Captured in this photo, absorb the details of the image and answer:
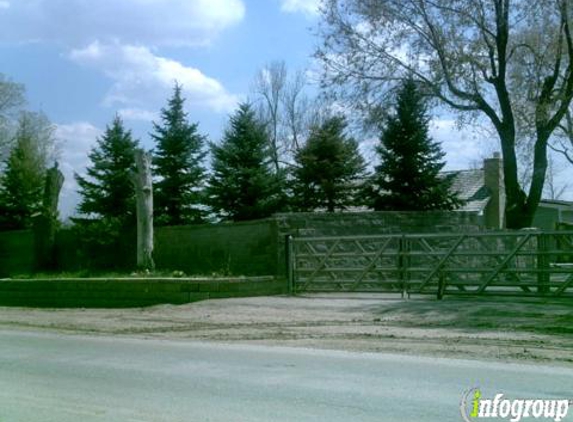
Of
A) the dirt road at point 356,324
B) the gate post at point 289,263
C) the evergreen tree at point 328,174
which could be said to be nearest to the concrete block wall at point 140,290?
the gate post at point 289,263

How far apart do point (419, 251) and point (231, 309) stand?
549 cm

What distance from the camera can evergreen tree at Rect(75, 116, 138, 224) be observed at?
28.8 meters

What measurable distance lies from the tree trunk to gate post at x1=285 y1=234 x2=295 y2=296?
4325mm

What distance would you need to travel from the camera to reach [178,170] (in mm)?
28531

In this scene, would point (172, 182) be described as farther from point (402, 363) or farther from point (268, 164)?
point (402, 363)

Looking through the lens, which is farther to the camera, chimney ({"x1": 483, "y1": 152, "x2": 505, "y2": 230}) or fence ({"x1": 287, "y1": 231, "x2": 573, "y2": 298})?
chimney ({"x1": 483, "y1": 152, "x2": 505, "y2": 230})

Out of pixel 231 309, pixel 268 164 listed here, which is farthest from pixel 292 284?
pixel 268 164

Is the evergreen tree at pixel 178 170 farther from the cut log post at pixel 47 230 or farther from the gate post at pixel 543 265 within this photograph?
the gate post at pixel 543 265

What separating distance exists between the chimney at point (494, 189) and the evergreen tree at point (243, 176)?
1513 centimetres

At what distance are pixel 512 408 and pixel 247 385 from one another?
3.16m

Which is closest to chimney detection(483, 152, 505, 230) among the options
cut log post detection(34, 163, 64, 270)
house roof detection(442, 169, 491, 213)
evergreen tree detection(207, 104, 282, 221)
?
house roof detection(442, 169, 491, 213)

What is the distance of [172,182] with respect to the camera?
28.1 metres

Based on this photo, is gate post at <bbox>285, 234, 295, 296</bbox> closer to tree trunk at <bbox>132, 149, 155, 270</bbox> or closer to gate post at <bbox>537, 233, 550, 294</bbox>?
tree trunk at <bbox>132, 149, 155, 270</bbox>

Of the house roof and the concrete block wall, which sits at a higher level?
the house roof
